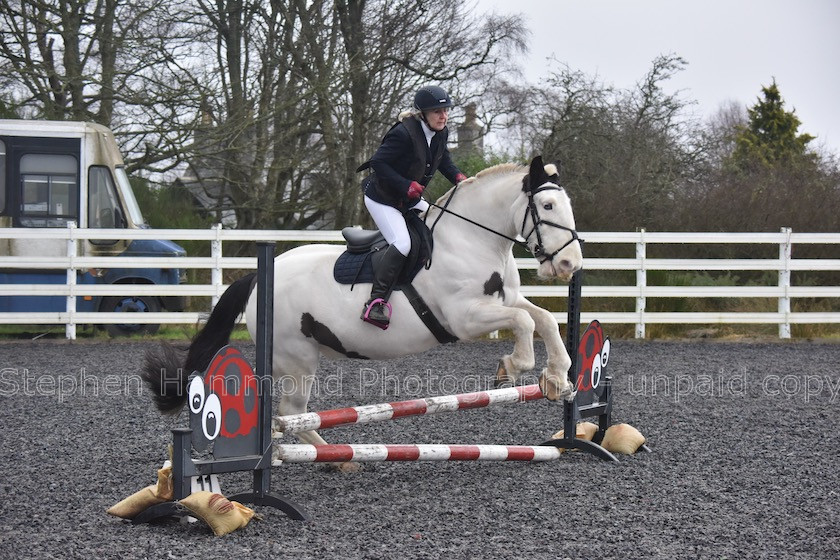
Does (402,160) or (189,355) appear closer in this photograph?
(402,160)

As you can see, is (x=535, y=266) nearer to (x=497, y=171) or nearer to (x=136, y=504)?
(x=497, y=171)

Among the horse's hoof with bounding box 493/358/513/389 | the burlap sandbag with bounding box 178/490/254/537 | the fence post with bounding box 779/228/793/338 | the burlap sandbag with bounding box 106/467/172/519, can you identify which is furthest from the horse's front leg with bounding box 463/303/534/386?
the fence post with bounding box 779/228/793/338

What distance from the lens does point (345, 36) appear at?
50.9 ft

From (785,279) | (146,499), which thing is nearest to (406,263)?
(146,499)

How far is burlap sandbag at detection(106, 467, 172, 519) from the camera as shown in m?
3.96

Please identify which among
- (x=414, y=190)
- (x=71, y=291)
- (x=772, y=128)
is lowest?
(x=71, y=291)

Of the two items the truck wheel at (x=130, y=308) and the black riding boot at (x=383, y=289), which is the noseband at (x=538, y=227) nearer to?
the black riding boot at (x=383, y=289)

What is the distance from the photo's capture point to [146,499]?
156 inches

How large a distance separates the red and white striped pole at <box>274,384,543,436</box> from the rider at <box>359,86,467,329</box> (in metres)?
0.47

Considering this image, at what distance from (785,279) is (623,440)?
7676 mm

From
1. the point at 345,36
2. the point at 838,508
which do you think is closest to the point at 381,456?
the point at 838,508

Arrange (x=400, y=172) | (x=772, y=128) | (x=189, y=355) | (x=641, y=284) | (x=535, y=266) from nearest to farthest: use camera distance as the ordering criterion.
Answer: (x=400, y=172), (x=189, y=355), (x=535, y=266), (x=641, y=284), (x=772, y=128)

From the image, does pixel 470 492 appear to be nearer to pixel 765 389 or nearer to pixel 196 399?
pixel 196 399

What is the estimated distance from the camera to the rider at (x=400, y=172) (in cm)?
487
